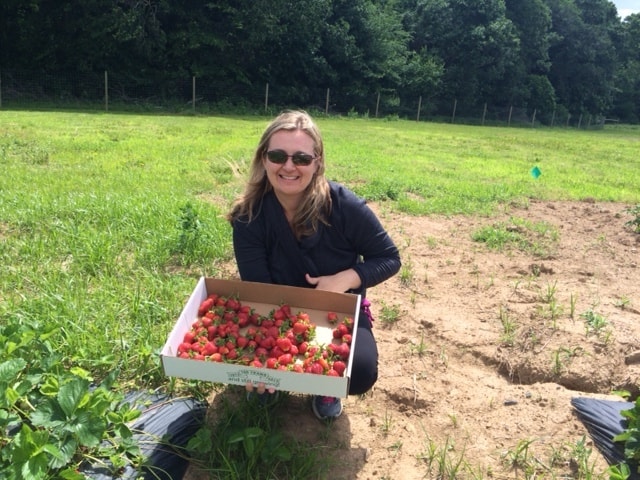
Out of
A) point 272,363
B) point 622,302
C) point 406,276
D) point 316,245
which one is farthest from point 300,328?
point 622,302

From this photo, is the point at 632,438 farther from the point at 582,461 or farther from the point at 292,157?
the point at 292,157

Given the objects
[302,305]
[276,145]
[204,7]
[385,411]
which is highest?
[204,7]

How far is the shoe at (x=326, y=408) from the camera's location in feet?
7.47

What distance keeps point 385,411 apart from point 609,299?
6.89 ft

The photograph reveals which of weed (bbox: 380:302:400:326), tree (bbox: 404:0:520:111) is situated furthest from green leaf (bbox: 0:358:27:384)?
tree (bbox: 404:0:520:111)

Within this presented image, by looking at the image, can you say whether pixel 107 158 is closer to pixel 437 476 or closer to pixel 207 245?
pixel 207 245

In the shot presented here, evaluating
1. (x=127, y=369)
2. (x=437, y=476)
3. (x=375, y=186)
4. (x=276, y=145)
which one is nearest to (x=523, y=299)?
(x=437, y=476)

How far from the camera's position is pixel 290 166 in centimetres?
229

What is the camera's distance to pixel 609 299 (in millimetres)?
3633

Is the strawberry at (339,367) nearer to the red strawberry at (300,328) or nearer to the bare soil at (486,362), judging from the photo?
the red strawberry at (300,328)

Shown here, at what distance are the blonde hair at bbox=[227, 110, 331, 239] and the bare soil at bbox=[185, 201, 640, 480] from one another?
841mm

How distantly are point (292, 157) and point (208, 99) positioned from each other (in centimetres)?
2306

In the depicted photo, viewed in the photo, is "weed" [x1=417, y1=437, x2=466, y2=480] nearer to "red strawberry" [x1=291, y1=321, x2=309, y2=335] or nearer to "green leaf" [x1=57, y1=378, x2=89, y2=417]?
"red strawberry" [x1=291, y1=321, x2=309, y2=335]

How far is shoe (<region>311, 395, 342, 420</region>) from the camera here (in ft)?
7.47
